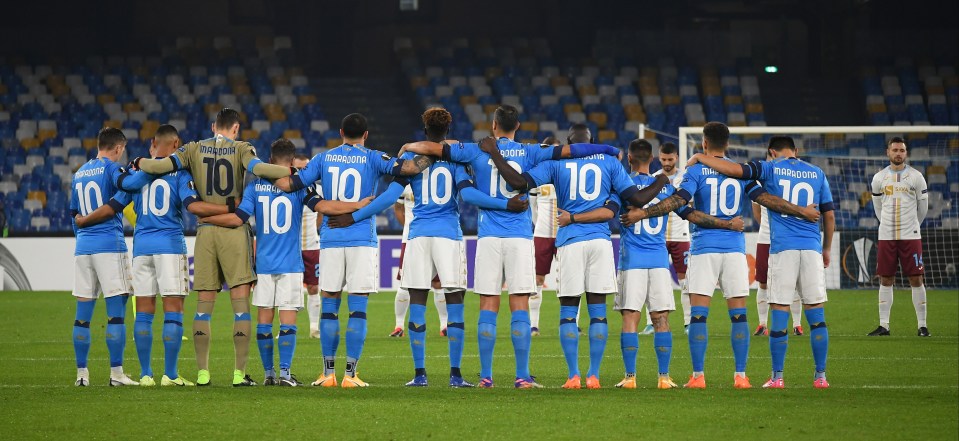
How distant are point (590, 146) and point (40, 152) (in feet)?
68.8

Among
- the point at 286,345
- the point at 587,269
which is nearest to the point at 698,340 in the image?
the point at 587,269

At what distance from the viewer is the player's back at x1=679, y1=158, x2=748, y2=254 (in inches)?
382

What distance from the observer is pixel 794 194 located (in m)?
9.89

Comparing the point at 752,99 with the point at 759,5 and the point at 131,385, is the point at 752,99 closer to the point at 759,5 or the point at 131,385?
the point at 759,5

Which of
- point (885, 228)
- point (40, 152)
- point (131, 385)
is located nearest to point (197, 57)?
point (40, 152)

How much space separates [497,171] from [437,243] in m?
0.74

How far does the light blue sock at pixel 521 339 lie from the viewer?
9398mm

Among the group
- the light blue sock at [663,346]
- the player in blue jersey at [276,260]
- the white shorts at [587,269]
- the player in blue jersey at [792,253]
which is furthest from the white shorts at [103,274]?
the player in blue jersey at [792,253]

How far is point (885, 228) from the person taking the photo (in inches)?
597

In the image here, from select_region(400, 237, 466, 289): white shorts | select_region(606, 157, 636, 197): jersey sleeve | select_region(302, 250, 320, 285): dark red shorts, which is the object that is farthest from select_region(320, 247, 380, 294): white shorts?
select_region(302, 250, 320, 285): dark red shorts

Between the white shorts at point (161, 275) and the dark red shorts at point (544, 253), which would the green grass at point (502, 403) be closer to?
the white shorts at point (161, 275)

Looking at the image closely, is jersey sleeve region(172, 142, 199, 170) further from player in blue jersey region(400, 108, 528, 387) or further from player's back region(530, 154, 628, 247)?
player's back region(530, 154, 628, 247)

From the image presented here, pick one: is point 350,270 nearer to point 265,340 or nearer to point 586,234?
point 265,340

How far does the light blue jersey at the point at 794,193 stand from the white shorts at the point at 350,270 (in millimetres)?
3195
